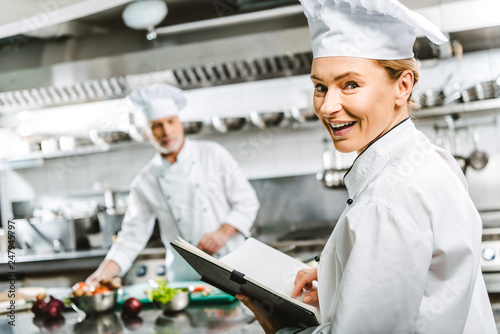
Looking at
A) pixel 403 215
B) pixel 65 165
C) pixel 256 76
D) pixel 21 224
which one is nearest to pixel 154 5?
pixel 256 76

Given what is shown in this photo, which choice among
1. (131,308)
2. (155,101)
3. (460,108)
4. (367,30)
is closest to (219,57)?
(155,101)

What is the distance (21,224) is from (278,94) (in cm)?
281

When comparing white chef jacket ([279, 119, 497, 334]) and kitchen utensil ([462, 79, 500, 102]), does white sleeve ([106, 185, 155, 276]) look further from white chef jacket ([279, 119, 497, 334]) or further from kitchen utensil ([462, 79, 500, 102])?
kitchen utensil ([462, 79, 500, 102])

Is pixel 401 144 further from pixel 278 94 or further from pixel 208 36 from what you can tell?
pixel 278 94

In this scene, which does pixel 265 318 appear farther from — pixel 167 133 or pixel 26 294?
pixel 167 133

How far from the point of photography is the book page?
1336 millimetres

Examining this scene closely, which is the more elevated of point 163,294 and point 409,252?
point 409,252

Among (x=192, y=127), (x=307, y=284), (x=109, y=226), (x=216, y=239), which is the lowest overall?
(x=109, y=226)

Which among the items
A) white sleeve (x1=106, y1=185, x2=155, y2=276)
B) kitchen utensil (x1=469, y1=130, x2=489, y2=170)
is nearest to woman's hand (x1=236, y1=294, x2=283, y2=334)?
white sleeve (x1=106, y1=185, x2=155, y2=276)

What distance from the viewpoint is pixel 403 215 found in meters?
0.88

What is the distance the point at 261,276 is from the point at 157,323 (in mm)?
561

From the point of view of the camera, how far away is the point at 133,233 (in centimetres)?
273

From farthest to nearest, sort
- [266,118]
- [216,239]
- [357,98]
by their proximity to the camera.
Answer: [266,118] → [216,239] → [357,98]

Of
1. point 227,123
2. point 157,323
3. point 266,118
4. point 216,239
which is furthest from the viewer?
point 227,123
